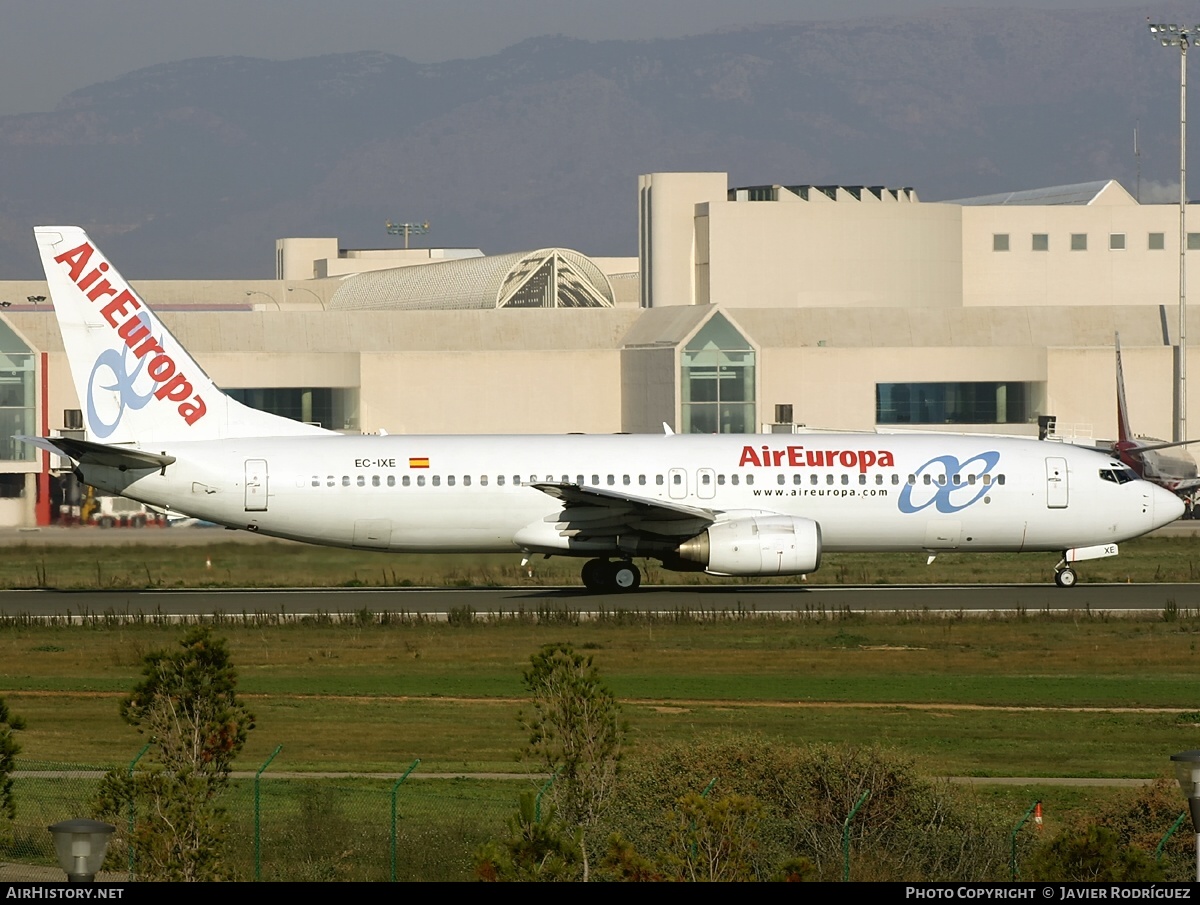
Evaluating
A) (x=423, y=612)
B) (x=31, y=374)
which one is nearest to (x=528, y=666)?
(x=423, y=612)

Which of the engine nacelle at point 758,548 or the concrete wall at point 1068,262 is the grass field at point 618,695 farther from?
the concrete wall at point 1068,262

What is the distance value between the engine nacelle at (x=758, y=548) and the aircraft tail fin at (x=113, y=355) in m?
12.1

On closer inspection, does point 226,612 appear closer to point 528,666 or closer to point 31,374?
point 528,666

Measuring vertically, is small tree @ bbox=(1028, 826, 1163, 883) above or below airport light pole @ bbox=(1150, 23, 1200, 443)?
below

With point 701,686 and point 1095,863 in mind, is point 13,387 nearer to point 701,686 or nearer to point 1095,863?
point 701,686

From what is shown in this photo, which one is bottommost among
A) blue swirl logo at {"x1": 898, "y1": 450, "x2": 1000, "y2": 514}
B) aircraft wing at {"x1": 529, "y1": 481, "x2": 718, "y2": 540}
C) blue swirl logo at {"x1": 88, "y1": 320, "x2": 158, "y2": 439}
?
aircraft wing at {"x1": 529, "y1": 481, "x2": 718, "y2": 540}

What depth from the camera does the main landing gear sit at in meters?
42.4

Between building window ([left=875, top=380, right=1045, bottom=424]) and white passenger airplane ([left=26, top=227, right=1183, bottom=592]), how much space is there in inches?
1624

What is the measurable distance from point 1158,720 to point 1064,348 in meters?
61.9

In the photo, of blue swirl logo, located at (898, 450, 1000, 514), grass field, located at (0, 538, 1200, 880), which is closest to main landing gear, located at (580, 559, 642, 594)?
grass field, located at (0, 538, 1200, 880)

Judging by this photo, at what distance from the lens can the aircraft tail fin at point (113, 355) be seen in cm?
4106

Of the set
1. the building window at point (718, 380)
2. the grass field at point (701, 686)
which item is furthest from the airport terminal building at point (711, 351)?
the grass field at point (701, 686)

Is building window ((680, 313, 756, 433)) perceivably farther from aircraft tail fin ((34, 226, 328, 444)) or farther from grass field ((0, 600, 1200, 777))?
grass field ((0, 600, 1200, 777))

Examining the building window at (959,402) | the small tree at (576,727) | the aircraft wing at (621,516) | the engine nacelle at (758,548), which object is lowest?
the small tree at (576,727)
